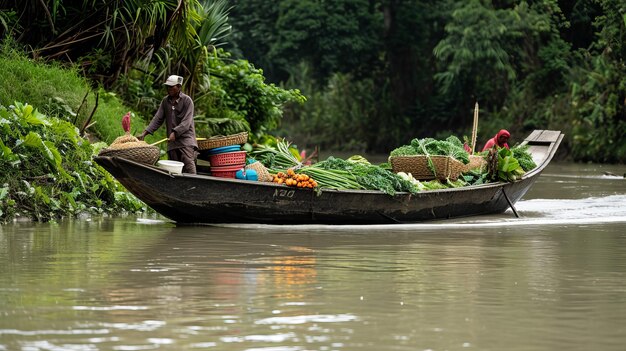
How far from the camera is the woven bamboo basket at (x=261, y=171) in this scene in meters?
13.8

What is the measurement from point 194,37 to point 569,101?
20007 mm

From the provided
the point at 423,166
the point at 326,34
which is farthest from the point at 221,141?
the point at 326,34

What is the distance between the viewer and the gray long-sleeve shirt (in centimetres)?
1348

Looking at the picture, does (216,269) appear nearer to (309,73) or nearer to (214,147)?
(214,147)

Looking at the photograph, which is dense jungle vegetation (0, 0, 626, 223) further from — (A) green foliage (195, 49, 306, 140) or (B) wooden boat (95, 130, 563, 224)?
(B) wooden boat (95, 130, 563, 224)

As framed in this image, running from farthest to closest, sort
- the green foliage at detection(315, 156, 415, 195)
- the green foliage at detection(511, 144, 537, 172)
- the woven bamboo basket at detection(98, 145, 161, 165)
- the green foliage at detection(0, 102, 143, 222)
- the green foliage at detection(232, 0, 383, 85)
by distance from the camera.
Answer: the green foliage at detection(232, 0, 383, 85) → the green foliage at detection(511, 144, 537, 172) → the green foliage at detection(315, 156, 415, 195) → the green foliage at detection(0, 102, 143, 222) → the woven bamboo basket at detection(98, 145, 161, 165)

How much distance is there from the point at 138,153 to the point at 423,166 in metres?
4.47

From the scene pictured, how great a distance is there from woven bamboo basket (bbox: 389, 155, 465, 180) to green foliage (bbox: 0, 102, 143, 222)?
3.52 meters

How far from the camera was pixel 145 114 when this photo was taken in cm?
1875

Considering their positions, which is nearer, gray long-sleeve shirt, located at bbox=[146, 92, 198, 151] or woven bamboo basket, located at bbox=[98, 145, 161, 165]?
woven bamboo basket, located at bbox=[98, 145, 161, 165]

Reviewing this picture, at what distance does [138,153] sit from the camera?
1245cm

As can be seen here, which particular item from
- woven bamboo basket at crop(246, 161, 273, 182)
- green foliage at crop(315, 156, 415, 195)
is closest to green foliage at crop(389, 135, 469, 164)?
green foliage at crop(315, 156, 415, 195)

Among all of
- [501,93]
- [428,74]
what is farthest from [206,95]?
[428,74]

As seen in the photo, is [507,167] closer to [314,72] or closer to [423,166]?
[423,166]
